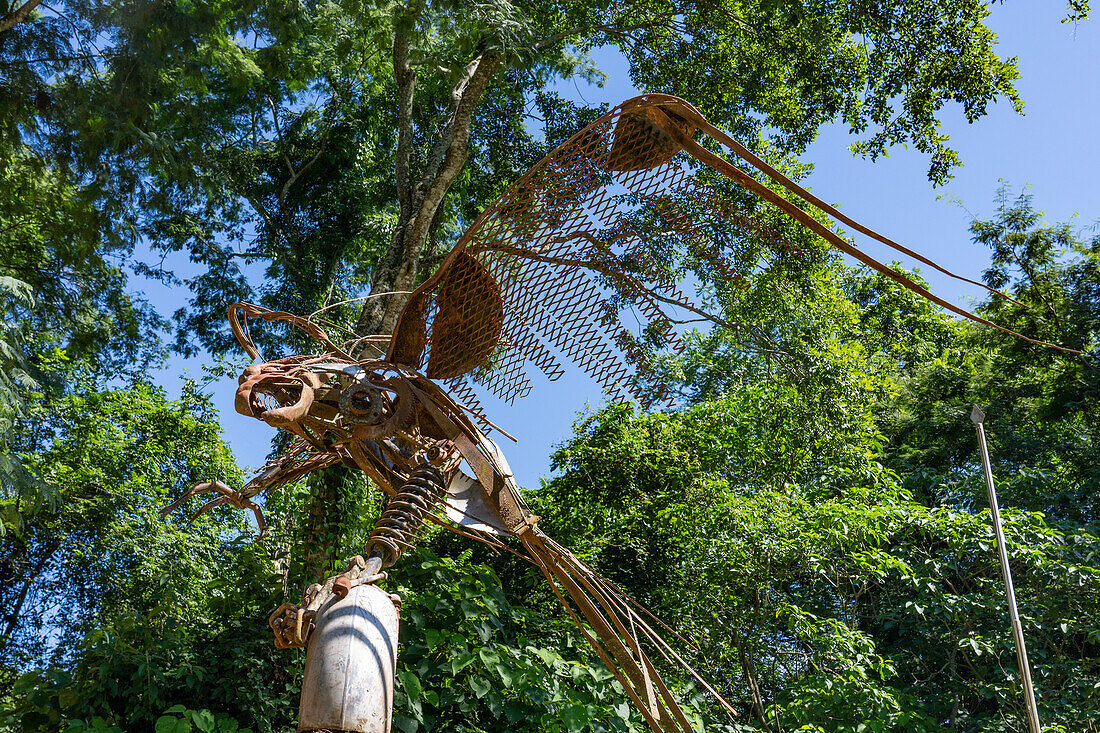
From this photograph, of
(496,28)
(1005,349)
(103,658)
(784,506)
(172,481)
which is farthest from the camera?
(1005,349)

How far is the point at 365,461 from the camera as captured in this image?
9.39ft

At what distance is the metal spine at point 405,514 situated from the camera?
2.54 m

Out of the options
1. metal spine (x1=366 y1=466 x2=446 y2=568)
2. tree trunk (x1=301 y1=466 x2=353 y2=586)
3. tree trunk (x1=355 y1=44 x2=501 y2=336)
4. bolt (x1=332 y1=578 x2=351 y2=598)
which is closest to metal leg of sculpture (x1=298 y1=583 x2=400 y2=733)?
bolt (x1=332 y1=578 x2=351 y2=598)

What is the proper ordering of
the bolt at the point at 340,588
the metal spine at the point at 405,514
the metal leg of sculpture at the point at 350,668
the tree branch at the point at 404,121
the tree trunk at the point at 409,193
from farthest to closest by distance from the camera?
the tree branch at the point at 404,121 < the tree trunk at the point at 409,193 < the metal spine at the point at 405,514 < the bolt at the point at 340,588 < the metal leg of sculpture at the point at 350,668

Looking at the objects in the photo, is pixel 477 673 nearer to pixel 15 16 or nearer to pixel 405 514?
pixel 405 514

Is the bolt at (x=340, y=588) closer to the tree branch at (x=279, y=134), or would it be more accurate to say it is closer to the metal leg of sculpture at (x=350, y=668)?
the metal leg of sculpture at (x=350, y=668)

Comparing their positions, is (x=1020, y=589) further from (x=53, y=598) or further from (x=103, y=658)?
(x=53, y=598)

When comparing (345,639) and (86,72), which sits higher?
(86,72)

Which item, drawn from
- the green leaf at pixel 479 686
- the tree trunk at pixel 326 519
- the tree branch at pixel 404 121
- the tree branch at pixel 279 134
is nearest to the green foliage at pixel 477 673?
the green leaf at pixel 479 686

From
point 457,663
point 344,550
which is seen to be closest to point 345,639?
point 457,663

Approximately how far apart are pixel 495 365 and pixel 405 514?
789mm

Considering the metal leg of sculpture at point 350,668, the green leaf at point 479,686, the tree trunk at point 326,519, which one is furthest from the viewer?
the green leaf at point 479,686

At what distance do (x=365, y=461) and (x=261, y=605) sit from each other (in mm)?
2775

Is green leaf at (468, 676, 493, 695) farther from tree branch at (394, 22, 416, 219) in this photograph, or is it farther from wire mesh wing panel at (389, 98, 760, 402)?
tree branch at (394, 22, 416, 219)
